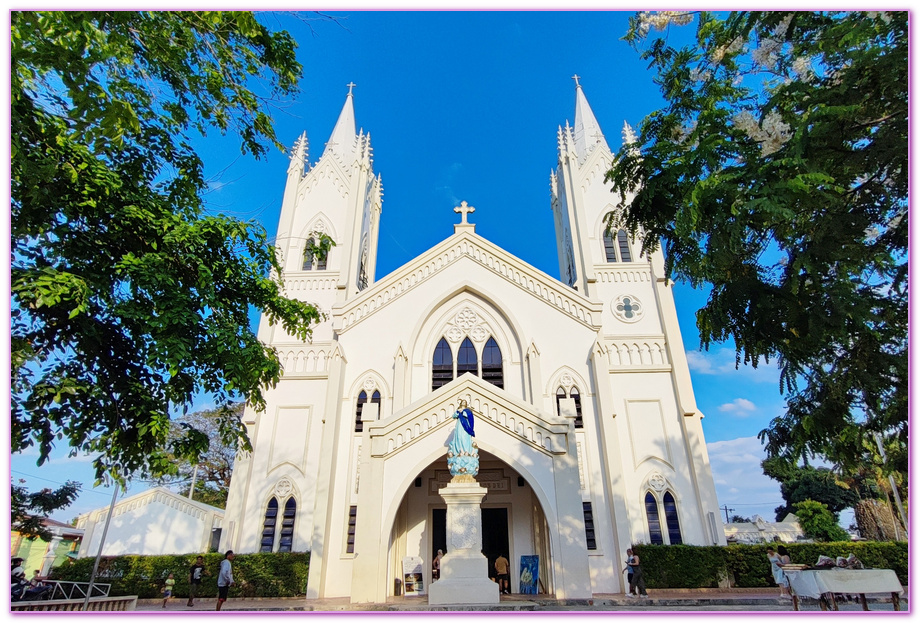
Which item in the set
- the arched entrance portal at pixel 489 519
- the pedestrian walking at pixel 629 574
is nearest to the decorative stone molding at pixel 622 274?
the arched entrance portal at pixel 489 519

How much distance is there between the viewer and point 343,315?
17.5 metres

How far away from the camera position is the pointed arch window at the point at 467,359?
17094mm

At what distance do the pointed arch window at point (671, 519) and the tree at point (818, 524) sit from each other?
83.0ft

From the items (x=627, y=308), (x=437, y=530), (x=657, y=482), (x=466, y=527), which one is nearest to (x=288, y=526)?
(x=437, y=530)

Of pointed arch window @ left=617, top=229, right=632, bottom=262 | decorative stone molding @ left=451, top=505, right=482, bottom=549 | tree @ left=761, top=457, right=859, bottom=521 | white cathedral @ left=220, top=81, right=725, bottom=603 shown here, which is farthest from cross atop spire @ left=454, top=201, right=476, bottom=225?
tree @ left=761, top=457, right=859, bottom=521

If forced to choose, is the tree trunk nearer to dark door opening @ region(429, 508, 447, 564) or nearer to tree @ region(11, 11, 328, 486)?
dark door opening @ region(429, 508, 447, 564)

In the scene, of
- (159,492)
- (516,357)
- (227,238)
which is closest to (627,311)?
(516,357)

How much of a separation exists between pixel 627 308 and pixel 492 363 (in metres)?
5.76

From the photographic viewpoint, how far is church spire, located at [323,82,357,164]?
2653 cm

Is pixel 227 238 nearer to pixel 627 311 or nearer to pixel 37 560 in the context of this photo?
pixel 627 311

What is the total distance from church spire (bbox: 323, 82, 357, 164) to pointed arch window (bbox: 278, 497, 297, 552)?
54.5 ft

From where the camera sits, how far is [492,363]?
56.5 ft

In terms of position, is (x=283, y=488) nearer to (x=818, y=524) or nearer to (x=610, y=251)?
(x=610, y=251)

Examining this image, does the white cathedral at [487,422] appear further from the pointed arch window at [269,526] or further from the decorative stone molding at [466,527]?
the decorative stone molding at [466,527]
